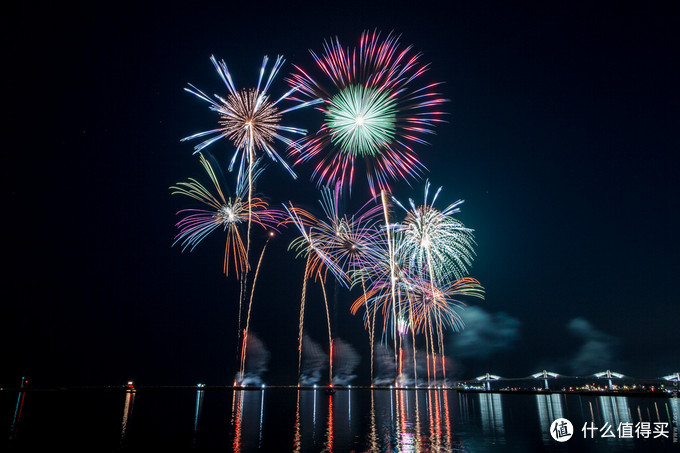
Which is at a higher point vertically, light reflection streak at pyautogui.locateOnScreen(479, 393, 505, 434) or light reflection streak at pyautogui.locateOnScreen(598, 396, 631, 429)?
light reflection streak at pyautogui.locateOnScreen(479, 393, 505, 434)

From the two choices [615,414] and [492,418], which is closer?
[492,418]

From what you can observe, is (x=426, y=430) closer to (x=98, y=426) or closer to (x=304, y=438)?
(x=304, y=438)

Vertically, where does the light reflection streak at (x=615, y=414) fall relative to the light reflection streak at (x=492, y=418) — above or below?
below

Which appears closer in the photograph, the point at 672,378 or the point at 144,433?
the point at 144,433

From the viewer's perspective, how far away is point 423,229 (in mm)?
38500

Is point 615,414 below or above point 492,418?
below

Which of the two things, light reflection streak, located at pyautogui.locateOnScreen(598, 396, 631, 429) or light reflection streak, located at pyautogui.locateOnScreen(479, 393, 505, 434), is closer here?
light reflection streak, located at pyautogui.locateOnScreen(479, 393, 505, 434)

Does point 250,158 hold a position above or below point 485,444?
above

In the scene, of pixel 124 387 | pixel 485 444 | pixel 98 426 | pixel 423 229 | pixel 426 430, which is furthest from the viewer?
pixel 124 387

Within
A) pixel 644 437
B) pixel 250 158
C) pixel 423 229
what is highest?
pixel 250 158

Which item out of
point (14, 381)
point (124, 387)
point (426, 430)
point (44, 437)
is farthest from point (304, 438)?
point (124, 387)

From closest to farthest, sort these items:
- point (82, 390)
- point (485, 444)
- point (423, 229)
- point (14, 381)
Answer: point (485, 444) → point (423, 229) → point (14, 381) → point (82, 390)

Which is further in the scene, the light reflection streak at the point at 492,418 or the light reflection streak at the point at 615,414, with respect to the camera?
the light reflection streak at the point at 615,414

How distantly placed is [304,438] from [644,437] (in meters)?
21.1
